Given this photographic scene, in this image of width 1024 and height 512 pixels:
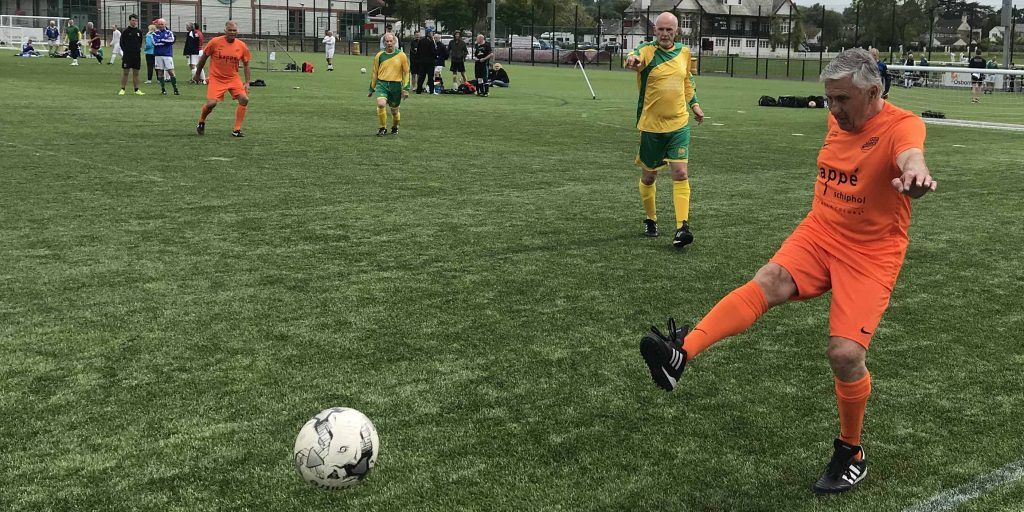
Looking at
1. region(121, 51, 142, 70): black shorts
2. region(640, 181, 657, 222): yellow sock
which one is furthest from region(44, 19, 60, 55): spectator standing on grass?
region(640, 181, 657, 222): yellow sock

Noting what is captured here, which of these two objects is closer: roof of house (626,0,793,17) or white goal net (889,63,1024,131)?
white goal net (889,63,1024,131)

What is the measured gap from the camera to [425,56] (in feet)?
91.2

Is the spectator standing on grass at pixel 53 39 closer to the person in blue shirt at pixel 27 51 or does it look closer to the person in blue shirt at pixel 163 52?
the person in blue shirt at pixel 27 51

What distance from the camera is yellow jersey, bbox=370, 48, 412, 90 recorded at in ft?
57.1

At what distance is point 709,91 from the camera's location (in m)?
36.5

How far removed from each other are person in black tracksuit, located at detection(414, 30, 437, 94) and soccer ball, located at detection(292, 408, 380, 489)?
23.8m

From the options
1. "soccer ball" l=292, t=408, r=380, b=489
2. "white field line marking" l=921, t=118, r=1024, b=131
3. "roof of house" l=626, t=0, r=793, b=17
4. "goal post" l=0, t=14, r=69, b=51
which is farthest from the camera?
"roof of house" l=626, t=0, r=793, b=17

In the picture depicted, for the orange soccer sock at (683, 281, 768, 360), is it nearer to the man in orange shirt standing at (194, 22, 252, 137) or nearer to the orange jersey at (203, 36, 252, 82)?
the man in orange shirt standing at (194, 22, 252, 137)

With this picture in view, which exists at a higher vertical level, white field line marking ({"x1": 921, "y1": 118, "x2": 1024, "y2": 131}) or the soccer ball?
white field line marking ({"x1": 921, "y1": 118, "x2": 1024, "y2": 131})

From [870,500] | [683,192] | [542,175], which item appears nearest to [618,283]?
[683,192]

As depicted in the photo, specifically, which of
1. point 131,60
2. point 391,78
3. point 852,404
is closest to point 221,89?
point 391,78

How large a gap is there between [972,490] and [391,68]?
15.0m

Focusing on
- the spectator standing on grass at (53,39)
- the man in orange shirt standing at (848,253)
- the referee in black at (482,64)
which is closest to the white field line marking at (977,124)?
the referee in black at (482,64)

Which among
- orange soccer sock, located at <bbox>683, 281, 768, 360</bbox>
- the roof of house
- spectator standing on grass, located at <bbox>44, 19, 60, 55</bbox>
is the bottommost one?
orange soccer sock, located at <bbox>683, 281, 768, 360</bbox>
